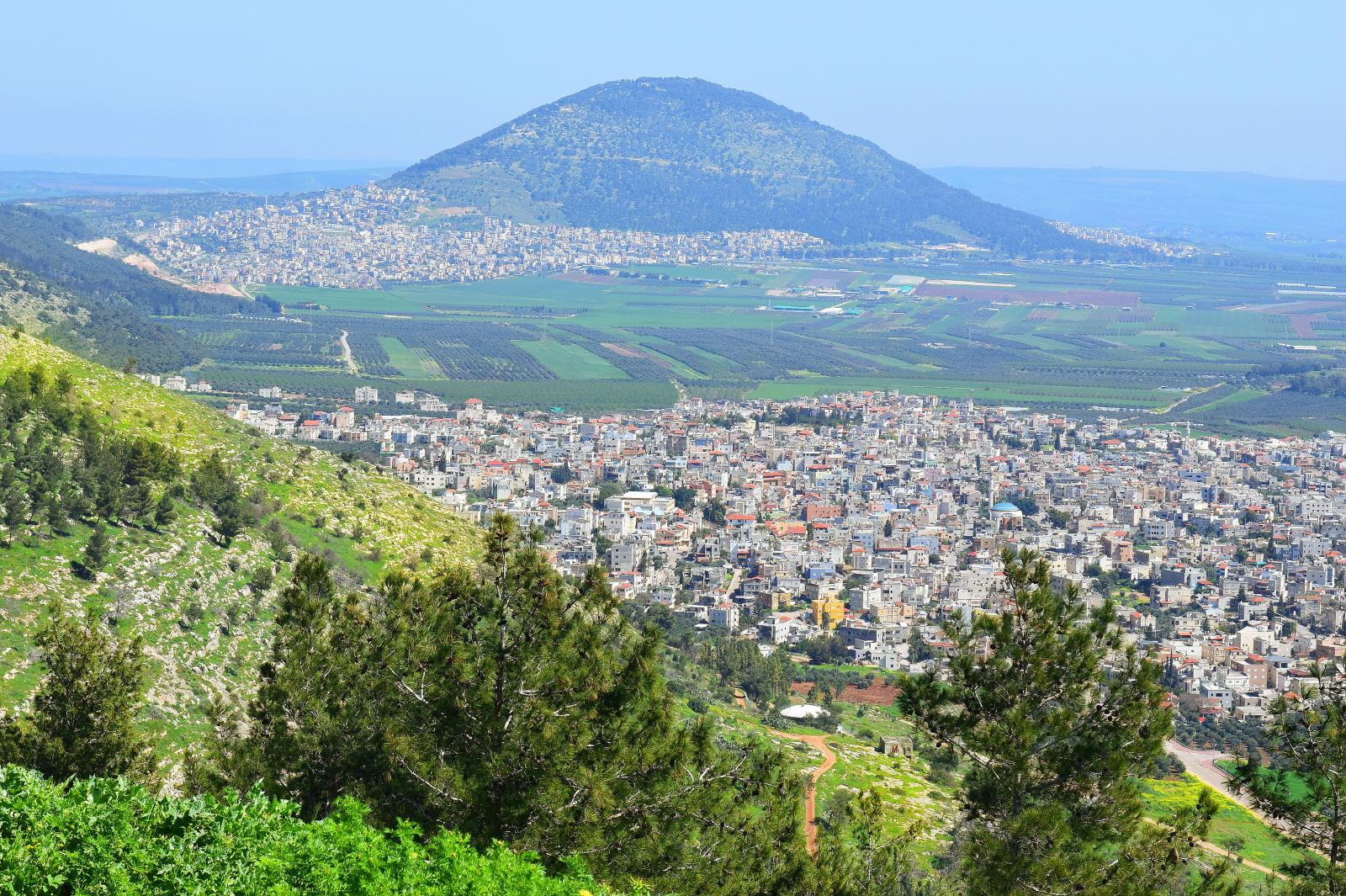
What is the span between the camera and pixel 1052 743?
33.9 feet

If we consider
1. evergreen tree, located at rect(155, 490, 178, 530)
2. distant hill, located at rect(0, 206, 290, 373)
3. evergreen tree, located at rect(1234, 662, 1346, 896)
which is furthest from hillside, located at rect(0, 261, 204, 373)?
evergreen tree, located at rect(1234, 662, 1346, 896)

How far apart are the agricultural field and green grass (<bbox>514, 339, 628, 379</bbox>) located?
257 mm

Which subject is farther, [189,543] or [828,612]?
[828,612]

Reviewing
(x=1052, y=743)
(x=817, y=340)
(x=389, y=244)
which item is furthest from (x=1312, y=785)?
(x=389, y=244)

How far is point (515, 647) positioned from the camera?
10.6 m

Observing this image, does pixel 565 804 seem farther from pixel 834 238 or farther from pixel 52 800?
pixel 834 238

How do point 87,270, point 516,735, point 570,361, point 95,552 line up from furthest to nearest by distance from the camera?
point 570,361
point 87,270
point 95,552
point 516,735

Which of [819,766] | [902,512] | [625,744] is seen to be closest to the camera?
[625,744]

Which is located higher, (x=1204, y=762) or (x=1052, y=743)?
(x=1052, y=743)

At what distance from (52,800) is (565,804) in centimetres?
341

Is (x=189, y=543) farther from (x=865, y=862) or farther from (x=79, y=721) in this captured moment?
(x=865, y=862)

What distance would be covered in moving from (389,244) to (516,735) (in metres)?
166

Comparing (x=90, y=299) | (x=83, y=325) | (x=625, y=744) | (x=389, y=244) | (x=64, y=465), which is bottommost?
(x=83, y=325)

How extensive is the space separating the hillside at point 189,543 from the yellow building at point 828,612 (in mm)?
11972
